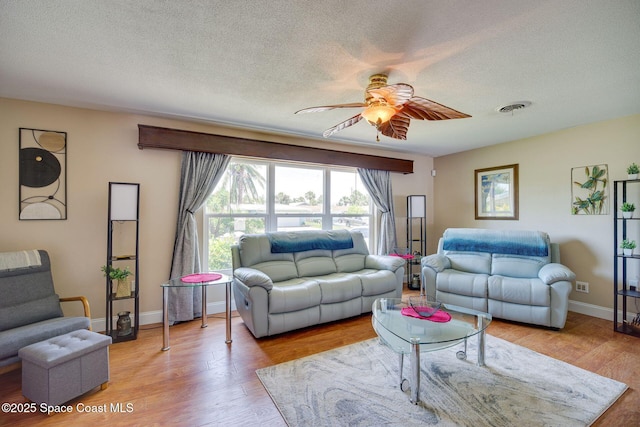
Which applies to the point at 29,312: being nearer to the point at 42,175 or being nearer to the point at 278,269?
the point at 42,175

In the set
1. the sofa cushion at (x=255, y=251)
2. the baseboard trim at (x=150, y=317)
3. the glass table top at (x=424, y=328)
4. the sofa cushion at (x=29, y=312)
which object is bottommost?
the baseboard trim at (x=150, y=317)

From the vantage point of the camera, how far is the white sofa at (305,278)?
2889 millimetres

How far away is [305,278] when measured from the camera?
3523 millimetres

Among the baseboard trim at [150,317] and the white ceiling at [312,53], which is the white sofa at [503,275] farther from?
the baseboard trim at [150,317]

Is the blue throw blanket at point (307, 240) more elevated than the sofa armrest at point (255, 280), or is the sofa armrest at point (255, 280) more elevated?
the blue throw blanket at point (307, 240)

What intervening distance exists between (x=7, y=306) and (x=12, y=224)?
91cm

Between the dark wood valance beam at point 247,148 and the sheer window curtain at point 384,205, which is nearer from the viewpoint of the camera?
the dark wood valance beam at point 247,148

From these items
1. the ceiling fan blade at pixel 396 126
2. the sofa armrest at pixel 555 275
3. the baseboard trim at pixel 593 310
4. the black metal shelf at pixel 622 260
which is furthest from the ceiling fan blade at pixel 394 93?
the baseboard trim at pixel 593 310

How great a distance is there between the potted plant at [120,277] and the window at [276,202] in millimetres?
933

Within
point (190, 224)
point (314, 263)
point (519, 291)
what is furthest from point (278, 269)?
point (519, 291)

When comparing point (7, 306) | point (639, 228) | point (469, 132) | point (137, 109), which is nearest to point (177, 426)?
point (7, 306)

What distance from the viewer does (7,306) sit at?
2.29 meters

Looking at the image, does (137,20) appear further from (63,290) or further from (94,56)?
(63,290)

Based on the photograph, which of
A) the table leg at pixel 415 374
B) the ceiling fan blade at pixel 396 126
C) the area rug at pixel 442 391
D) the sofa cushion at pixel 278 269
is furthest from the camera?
the sofa cushion at pixel 278 269
